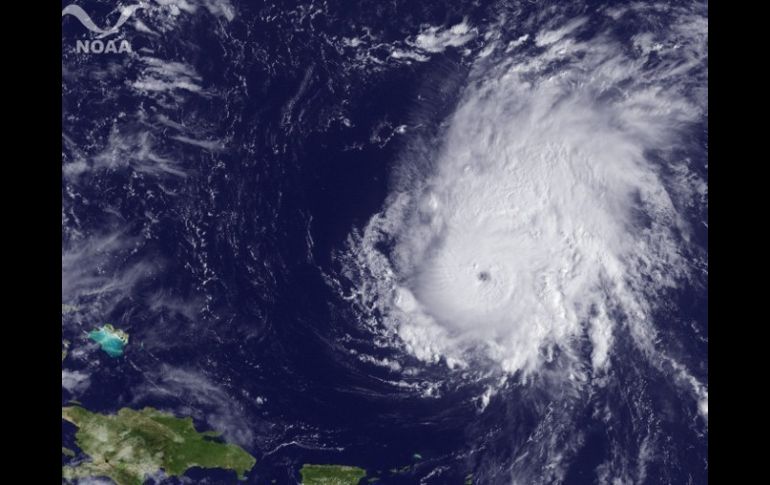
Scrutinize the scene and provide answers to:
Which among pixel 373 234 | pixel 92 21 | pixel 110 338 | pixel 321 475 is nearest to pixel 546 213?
pixel 373 234

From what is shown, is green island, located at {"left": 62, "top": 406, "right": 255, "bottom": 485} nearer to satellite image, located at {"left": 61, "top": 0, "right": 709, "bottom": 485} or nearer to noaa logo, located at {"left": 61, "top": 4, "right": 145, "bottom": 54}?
satellite image, located at {"left": 61, "top": 0, "right": 709, "bottom": 485}

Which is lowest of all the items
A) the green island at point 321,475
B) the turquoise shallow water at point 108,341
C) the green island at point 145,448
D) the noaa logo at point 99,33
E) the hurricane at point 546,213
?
the green island at point 321,475

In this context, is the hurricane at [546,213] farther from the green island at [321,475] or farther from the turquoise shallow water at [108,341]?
the turquoise shallow water at [108,341]

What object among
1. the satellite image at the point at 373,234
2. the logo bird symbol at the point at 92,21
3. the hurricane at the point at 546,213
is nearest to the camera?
the satellite image at the point at 373,234

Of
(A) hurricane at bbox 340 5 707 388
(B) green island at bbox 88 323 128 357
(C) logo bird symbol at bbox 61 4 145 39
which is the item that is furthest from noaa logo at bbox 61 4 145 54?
(A) hurricane at bbox 340 5 707 388

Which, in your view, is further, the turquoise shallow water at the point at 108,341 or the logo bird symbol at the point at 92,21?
the logo bird symbol at the point at 92,21

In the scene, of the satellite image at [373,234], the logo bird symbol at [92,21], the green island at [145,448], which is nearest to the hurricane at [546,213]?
the satellite image at [373,234]
